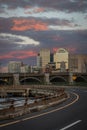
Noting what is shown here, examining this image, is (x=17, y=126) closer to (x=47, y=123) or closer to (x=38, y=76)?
(x=47, y=123)

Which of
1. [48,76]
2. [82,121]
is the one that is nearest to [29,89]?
[48,76]

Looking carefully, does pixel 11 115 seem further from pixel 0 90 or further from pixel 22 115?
pixel 0 90

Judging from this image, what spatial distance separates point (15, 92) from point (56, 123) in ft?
374

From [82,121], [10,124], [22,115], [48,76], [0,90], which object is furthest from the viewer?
[48,76]

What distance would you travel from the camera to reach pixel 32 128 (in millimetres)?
18172

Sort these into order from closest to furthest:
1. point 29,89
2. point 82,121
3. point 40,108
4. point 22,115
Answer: point 82,121 → point 22,115 → point 40,108 → point 29,89

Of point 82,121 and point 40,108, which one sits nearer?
point 82,121

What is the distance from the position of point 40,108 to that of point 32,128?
10963 mm

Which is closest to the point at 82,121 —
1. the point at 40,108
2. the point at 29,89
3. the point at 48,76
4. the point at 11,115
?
the point at 11,115

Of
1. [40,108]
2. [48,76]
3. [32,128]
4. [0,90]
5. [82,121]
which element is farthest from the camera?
[48,76]

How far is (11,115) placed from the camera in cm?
2252

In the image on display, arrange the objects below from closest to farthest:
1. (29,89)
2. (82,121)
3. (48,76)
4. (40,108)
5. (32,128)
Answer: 1. (32,128)
2. (82,121)
3. (40,108)
4. (29,89)
5. (48,76)

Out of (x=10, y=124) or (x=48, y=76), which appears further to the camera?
(x=48, y=76)

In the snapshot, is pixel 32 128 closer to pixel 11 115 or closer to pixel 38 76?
pixel 11 115
